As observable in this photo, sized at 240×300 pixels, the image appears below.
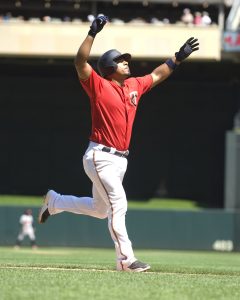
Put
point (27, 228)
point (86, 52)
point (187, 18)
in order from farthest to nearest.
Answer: point (187, 18) < point (27, 228) < point (86, 52)

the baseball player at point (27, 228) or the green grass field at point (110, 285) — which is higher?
the green grass field at point (110, 285)

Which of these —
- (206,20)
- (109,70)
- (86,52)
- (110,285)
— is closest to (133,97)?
(109,70)

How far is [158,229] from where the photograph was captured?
2867cm

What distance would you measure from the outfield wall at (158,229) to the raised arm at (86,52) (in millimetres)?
20966

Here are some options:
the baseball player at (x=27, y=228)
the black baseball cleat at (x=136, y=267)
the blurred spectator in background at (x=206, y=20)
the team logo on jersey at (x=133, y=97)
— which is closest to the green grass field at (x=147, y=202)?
the baseball player at (x=27, y=228)

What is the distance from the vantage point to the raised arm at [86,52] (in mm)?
7446

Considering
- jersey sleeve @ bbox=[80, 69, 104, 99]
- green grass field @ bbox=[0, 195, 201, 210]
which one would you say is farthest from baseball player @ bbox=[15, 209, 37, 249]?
jersey sleeve @ bbox=[80, 69, 104, 99]

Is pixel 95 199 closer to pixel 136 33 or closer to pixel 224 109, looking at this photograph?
pixel 136 33

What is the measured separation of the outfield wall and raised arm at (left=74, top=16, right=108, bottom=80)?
825 inches

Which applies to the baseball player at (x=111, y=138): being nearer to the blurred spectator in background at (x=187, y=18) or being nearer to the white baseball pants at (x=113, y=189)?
the white baseball pants at (x=113, y=189)

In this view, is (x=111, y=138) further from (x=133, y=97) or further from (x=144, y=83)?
(x=144, y=83)

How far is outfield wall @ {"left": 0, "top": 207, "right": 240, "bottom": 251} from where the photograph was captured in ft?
93.5

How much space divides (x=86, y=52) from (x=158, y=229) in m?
21.6

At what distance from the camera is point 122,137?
7.80 metres
